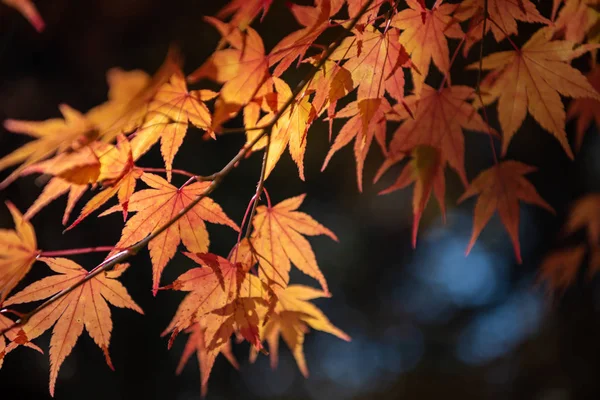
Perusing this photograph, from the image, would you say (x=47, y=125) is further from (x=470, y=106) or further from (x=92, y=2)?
(x=92, y=2)

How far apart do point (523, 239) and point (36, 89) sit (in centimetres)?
391

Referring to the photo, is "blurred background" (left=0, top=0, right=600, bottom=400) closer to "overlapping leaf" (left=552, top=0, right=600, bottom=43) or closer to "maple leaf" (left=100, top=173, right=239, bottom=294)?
"maple leaf" (left=100, top=173, right=239, bottom=294)

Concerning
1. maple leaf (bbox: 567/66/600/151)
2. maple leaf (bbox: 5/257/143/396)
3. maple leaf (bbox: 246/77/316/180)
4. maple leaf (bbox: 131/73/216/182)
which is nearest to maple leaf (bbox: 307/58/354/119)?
maple leaf (bbox: 246/77/316/180)

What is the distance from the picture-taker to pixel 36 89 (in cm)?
253

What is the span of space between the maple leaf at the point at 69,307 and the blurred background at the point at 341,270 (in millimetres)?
1493

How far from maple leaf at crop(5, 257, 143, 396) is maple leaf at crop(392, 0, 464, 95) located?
1.86 ft

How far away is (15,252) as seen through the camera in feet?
1.89

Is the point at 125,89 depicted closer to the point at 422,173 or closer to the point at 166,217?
the point at 166,217

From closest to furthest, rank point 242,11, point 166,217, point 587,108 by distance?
point 242,11, point 166,217, point 587,108

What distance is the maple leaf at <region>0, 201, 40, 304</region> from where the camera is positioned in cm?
57

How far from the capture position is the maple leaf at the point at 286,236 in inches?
32.2

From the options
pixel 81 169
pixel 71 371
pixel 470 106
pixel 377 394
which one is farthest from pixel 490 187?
pixel 377 394

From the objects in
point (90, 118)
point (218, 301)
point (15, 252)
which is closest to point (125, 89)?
point (90, 118)

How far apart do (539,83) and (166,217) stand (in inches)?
25.3
